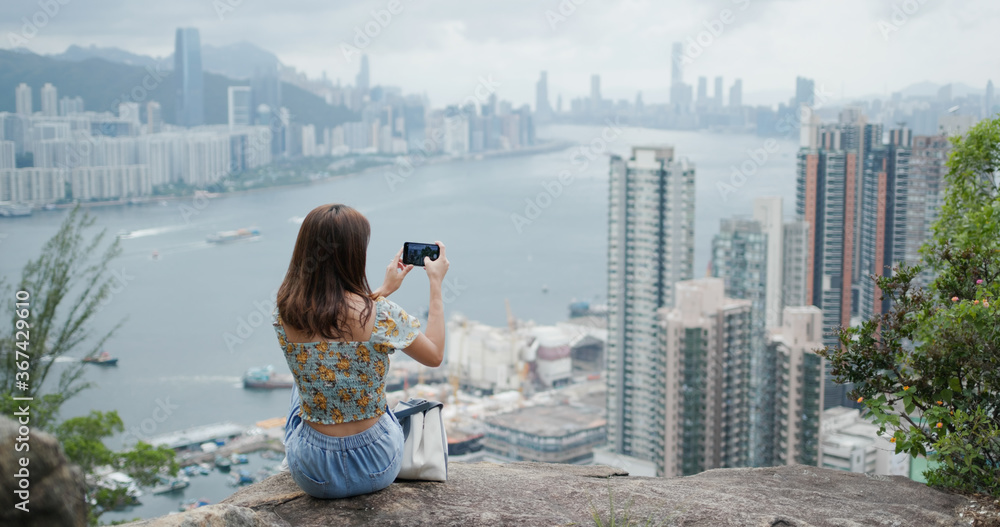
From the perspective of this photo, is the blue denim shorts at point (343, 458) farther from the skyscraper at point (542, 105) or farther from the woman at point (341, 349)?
the skyscraper at point (542, 105)

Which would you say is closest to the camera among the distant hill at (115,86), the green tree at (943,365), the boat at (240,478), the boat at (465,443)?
the green tree at (943,365)

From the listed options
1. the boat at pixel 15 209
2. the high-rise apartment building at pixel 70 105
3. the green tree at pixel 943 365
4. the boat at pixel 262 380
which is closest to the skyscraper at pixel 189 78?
the high-rise apartment building at pixel 70 105

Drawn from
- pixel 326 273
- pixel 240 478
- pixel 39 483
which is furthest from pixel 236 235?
pixel 39 483

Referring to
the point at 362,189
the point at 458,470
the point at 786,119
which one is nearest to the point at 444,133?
the point at 362,189

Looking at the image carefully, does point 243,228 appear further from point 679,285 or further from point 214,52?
point 679,285

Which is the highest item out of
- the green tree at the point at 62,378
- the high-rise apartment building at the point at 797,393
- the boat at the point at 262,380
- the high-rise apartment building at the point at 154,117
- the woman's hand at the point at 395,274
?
the high-rise apartment building at the point at 154,117

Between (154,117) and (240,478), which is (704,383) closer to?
(240,478)

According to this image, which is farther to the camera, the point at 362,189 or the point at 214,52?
the point at 214,52
